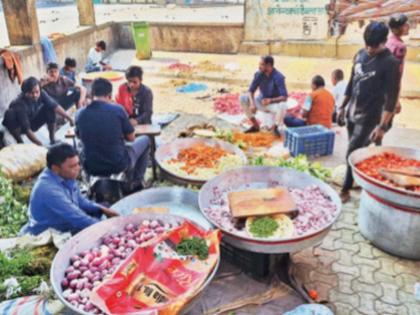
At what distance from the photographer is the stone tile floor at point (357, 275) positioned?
12.5 feet

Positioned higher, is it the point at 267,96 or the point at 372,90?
the point at 372,90

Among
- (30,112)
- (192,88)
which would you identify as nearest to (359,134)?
(30,112)

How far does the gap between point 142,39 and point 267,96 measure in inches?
315

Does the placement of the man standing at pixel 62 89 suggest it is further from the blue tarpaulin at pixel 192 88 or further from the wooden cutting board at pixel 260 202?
the wooden cutting board at pixel 260 202

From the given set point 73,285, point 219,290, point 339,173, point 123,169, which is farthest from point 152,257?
point 339,173

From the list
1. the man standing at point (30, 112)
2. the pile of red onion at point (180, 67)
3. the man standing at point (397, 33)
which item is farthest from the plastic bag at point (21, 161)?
the pile of red onion at point (180, 67)

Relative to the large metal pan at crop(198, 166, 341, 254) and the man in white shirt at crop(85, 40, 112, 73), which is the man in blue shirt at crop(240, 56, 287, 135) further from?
the man in white shirt at crop(85, 40, 112, 73)

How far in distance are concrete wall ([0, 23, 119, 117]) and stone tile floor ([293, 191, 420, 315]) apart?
21.0ft

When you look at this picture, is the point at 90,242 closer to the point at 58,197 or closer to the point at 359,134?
the point at 58,197

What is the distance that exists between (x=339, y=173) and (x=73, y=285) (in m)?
4.12

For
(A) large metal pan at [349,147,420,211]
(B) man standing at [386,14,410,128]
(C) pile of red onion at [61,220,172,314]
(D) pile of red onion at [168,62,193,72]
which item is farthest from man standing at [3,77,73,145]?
(D) pile of red onion at [168,62,193,72]

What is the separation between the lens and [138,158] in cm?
564

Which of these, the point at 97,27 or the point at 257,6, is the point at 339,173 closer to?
the point at 257,6

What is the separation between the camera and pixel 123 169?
5148 mm
